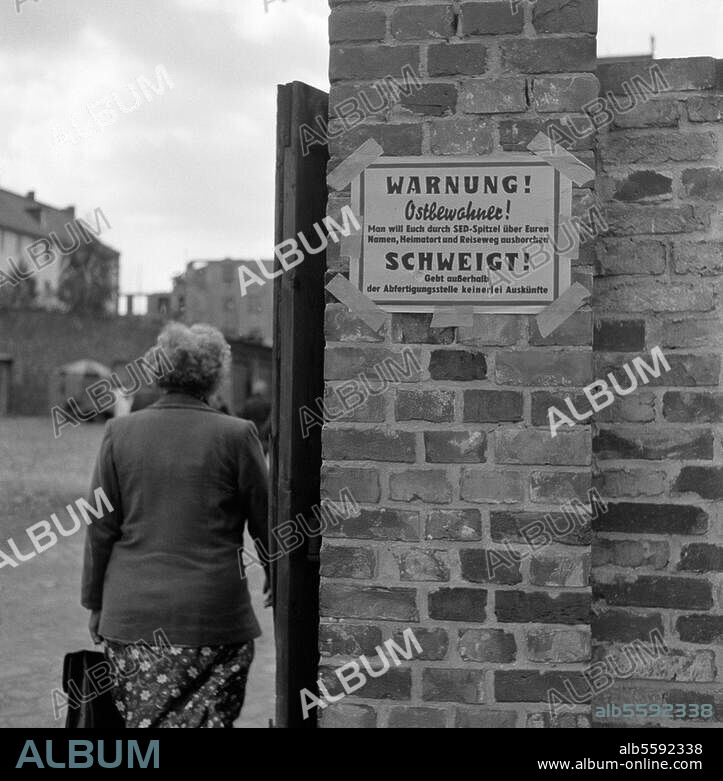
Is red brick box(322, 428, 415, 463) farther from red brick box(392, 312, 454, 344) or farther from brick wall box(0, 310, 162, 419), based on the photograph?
brick wall box(0, 310, 162, 419)

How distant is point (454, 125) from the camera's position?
2.35 meters

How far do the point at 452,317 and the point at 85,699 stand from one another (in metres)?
1.96

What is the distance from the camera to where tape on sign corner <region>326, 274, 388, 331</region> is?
2.38 m

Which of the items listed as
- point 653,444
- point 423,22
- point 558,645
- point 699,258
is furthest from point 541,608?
point 423,22

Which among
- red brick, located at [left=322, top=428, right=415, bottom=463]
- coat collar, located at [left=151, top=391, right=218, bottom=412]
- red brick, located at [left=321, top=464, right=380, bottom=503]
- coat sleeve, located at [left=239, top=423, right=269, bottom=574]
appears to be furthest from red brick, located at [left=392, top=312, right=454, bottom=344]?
coat collar, located at [left=151, top=391, right=218, bottom=412]

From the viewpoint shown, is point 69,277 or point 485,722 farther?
point 69,277

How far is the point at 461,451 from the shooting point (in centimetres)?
233

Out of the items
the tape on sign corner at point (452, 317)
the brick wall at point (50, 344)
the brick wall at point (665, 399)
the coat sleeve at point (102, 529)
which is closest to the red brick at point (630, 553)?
the brick wall at point (665, 399)

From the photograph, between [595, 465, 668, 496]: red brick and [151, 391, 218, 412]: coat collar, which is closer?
[595, 465, 668, 496]: red brick

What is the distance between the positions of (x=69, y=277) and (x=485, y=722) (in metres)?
52.0

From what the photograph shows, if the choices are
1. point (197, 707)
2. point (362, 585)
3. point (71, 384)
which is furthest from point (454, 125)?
point (71, 384)

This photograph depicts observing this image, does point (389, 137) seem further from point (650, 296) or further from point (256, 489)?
point (256, 489)

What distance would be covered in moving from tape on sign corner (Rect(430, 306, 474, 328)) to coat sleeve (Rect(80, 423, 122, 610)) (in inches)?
63.8
